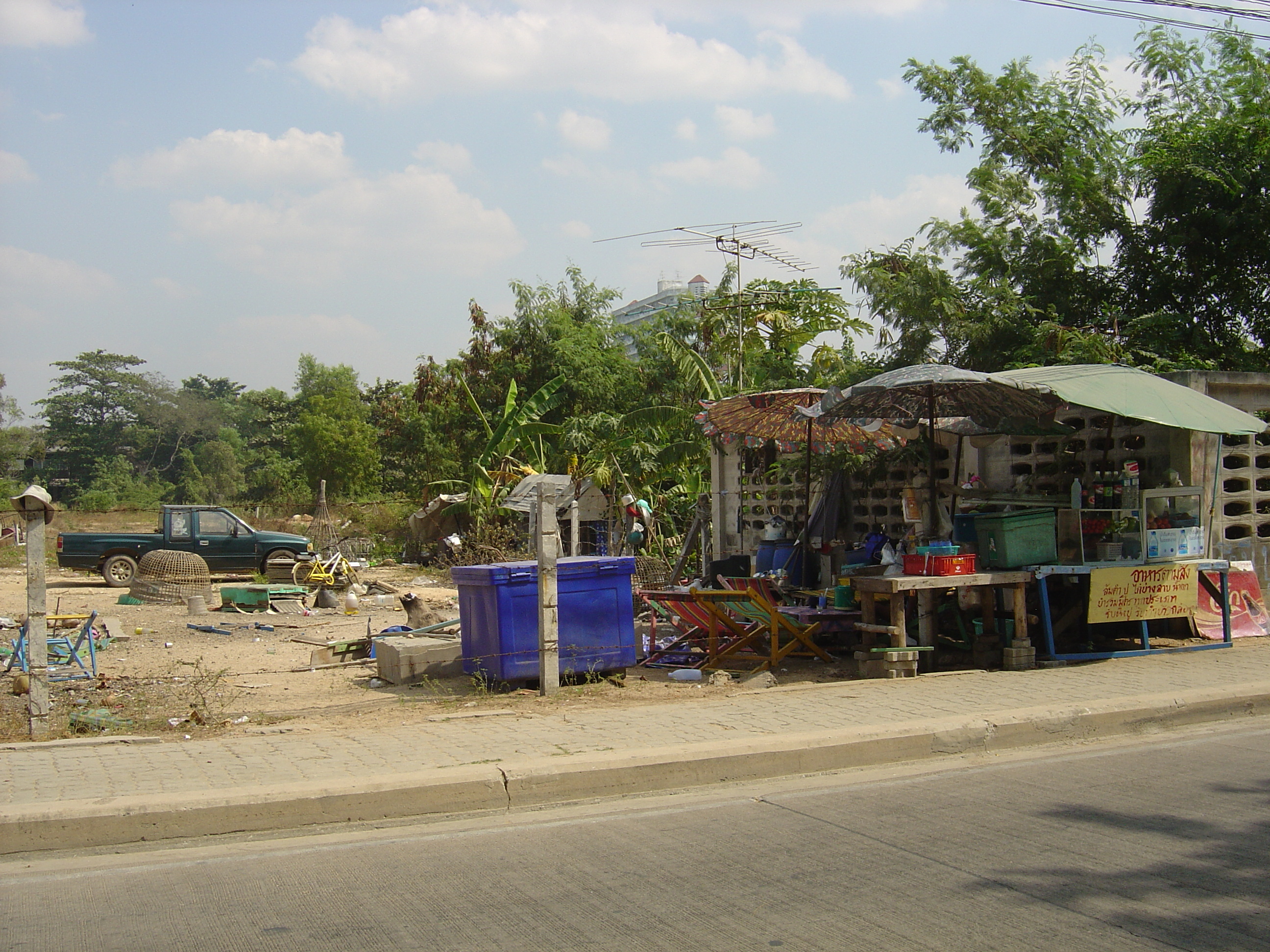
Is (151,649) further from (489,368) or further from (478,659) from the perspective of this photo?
(489,368)

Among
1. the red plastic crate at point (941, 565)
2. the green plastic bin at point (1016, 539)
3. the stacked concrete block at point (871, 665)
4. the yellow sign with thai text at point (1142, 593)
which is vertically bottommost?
the stacked concrete block at point (871, 665)

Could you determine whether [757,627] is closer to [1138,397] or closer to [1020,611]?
[1020,611]

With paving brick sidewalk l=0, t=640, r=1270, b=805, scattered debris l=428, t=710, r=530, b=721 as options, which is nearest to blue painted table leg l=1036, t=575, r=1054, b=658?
paving brick sidewalk l=0, t=640, r=1270, b=805

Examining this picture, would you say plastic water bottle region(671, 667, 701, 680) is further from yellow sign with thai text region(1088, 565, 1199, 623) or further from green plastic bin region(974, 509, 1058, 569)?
yellow sign with thai text region(1088, 565, 1199, 623)

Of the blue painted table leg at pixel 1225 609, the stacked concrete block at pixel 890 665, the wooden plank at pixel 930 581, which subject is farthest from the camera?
the blue painted table leg at pixel 1225 609

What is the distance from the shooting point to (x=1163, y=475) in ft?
35.8

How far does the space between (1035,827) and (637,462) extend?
1672cm

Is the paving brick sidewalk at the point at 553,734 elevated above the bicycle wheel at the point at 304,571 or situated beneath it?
situated beneath

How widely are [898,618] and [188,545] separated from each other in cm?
1722

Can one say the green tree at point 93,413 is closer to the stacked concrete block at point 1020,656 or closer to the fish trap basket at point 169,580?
the fish trap basket at point 169,580

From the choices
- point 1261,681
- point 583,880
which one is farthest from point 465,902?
point 1261,681

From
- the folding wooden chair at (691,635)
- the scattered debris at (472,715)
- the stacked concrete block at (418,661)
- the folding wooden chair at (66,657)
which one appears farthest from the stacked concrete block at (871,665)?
the folding wooden chair at (66,657)

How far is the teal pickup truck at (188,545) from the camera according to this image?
2131 cm

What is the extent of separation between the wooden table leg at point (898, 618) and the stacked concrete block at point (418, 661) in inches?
159
